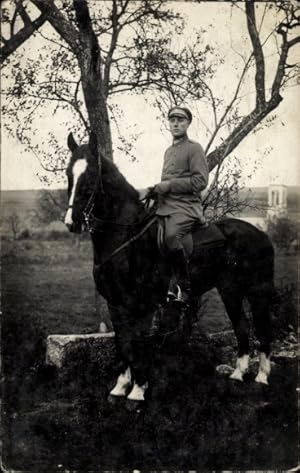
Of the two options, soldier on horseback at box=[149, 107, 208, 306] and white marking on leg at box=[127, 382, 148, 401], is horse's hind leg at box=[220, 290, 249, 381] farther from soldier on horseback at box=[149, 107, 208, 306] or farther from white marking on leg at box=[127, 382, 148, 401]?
white marking on leg at box=[127, 382, 148, 401]

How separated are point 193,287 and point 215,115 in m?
1.71

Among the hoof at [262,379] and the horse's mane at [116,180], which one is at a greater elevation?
the horse's mane at [116,180]

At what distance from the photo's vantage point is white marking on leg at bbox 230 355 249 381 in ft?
15.4

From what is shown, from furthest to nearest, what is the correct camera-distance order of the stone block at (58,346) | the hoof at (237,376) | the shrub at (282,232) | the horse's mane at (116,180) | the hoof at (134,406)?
the shrub at (282,232) → the hoof at (237,376) → the stone block at (58,346) → the hoof at (134,406) → the horse's mane at (116,180)

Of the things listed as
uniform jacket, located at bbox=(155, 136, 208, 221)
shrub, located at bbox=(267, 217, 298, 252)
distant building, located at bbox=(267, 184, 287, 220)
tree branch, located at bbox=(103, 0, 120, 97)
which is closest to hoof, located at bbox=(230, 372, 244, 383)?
shrub, located at bbox=(267, 217, 298, 252)

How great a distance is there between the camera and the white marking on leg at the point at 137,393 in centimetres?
430

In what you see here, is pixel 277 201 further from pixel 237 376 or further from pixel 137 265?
pixel 237 376

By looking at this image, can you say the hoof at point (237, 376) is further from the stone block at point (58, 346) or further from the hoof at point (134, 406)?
the stone block at point (58, 346)

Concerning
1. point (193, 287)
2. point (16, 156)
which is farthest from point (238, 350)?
point (16, 156)

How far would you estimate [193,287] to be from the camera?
458 centimetres

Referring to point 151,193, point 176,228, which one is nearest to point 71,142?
point 151,193

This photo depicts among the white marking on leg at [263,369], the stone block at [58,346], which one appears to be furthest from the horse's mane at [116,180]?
the white marking on leg at [263,369]

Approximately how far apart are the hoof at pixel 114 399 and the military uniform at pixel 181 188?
1408 mm

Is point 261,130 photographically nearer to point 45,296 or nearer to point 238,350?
point 238,350
